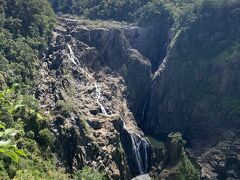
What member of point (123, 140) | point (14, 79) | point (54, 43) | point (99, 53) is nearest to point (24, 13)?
point (54, 43)

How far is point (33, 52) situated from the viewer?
79750mm

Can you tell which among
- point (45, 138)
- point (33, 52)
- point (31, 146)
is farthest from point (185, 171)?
point (33, 52)

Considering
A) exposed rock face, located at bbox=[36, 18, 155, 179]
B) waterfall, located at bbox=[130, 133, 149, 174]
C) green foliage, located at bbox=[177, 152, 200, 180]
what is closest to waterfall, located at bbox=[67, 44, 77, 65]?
exposed rock face, located at bbox=[36, 18, 155, 179]

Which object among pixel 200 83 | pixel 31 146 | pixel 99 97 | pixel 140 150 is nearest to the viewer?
pixel 31 146

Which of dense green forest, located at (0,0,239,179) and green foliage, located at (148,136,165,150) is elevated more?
dense green forest, located at (0,0,239,179)

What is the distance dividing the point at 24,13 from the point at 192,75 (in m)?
41.7

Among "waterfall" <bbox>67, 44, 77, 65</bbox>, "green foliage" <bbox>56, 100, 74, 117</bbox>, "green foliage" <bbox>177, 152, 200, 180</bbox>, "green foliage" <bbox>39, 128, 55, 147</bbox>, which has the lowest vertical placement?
"green foliage" <bbox>177, 152, 200, 180</bbox>

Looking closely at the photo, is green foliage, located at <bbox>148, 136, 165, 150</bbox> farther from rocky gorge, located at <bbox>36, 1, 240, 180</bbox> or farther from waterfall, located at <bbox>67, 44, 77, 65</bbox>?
waterfall, located at <bbox>67, 44, 77, 65</bbox>

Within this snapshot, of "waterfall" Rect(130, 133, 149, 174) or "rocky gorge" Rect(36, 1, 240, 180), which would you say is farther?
"waterfall" Rect(130, 133, 149, 174)

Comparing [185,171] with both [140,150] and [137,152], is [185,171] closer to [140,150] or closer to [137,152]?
[137,152]

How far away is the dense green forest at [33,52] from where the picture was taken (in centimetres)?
4538

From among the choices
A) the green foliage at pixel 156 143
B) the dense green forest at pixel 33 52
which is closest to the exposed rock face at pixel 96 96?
the dense green forest at pixel 33 52

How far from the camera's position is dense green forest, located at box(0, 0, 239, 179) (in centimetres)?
4538

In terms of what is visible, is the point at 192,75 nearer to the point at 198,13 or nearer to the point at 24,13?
the point at 198,13
